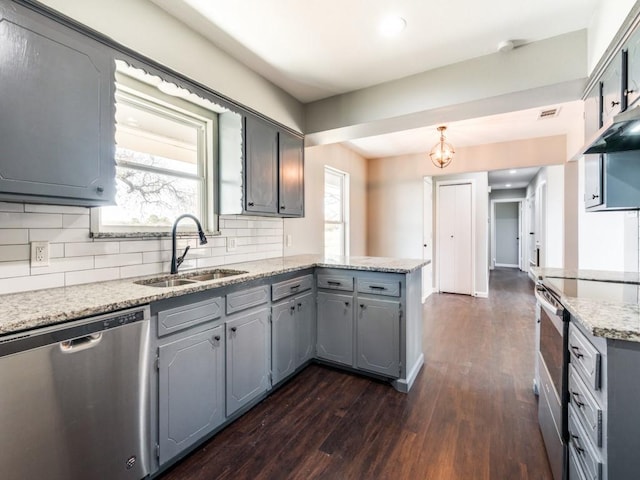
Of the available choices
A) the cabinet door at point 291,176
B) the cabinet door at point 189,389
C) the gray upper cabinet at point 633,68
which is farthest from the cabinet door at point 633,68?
the cabinet door at point 189,389

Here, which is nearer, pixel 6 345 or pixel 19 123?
pixel 6 345

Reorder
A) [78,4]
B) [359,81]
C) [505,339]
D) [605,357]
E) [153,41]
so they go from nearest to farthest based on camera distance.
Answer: [605,357]
[78,4]
[153,41]
[359,81]
[505,339]

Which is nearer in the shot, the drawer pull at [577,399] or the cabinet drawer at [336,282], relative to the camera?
the drawer pull at [577,399]

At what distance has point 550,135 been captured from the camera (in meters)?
3.98

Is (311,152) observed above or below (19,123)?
above

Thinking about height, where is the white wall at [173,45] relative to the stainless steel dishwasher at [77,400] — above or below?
above

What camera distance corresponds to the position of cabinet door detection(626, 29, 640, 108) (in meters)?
1.39

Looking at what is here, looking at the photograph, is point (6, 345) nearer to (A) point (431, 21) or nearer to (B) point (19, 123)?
(B) point (19, 123)

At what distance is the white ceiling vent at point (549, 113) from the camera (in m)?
3.21

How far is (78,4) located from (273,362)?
7.77 feet

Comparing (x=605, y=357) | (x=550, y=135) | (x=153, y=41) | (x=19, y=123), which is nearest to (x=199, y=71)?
(x=153, y=41)

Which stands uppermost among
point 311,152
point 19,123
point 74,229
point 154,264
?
point 311,152

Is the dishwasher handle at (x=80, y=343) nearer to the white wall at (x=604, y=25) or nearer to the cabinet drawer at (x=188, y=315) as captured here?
the cabinet drawer at (x=188, y=315)

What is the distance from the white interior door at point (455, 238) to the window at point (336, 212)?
2125 mm
